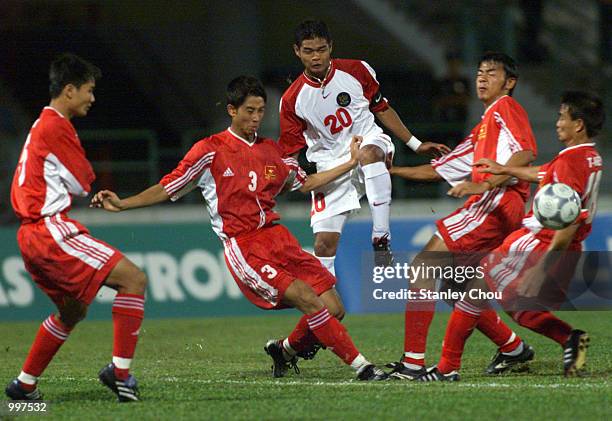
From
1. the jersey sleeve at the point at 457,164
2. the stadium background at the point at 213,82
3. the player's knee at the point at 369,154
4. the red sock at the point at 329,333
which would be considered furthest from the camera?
the stadium background at the point at 213,82

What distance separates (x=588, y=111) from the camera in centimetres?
757

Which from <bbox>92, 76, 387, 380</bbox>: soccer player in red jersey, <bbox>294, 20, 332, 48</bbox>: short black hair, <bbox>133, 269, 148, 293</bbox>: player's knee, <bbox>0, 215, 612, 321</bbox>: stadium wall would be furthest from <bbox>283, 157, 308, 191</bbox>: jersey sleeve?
<bbox>0, 215, 612, 321</bbox>: stadium wall

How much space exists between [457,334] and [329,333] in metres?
0.89

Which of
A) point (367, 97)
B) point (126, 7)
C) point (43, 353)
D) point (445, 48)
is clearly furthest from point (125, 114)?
point (43, 353)

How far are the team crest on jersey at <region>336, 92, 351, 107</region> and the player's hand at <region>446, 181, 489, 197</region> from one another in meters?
1.47

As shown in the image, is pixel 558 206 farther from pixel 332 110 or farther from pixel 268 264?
pixel 332 110

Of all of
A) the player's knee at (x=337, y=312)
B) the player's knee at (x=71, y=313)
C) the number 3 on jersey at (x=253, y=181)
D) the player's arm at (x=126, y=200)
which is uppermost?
the number 3 on jersey at (x=253, y=181)

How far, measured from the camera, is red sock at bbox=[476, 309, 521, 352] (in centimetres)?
812

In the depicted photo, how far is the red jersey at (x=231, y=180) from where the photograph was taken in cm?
763

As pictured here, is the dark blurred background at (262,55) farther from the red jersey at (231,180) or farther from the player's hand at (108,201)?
the player's hand at (108,201)

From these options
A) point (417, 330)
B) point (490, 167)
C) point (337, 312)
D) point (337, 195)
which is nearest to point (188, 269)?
point (337, 195)

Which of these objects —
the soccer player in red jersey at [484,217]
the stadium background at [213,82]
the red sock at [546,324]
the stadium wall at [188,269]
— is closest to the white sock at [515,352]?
the red sock at [546,324]

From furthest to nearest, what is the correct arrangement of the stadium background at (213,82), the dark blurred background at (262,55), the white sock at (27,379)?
the dark blurred background at (262,55) → the stadium background at (213,82) → the white sock at (27,379)

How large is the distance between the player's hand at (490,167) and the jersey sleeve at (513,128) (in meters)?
0.33
